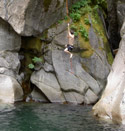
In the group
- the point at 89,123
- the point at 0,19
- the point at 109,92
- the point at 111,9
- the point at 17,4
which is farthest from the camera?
the point at 111,9

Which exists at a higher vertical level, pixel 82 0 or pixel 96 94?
pixel 82 0

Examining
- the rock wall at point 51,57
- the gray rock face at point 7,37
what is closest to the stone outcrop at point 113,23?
the rock wall at point 51,57

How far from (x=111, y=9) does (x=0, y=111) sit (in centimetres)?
1403

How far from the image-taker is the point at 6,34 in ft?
51.8

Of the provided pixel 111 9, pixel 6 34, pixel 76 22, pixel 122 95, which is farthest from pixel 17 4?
pixel 111 9

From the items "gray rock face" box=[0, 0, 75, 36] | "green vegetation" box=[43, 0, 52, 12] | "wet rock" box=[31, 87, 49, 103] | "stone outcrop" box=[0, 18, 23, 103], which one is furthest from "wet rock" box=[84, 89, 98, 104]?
"green vegetation" box=[43, 0, 52, 12]

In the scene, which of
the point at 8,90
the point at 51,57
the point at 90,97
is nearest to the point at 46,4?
the point at 51,57

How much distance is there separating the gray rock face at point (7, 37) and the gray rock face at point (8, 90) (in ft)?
6.88

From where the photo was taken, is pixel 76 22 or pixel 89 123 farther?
pixel 76 22

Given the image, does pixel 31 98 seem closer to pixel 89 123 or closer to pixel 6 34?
pixel 6 34

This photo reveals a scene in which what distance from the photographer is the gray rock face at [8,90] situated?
14.7 meters

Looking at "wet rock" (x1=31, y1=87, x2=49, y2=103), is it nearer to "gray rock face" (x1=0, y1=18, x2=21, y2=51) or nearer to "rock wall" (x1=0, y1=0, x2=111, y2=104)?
"rock wall" (x1=0, y1=0, x2=111, y2=104)

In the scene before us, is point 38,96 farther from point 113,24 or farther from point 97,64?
point 113,24

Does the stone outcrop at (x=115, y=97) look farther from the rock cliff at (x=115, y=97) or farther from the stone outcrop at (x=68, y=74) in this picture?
the stone outcrop at (x=68, y=74)
